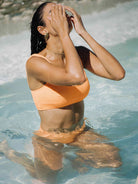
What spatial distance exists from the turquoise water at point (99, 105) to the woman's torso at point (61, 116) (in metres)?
0.35

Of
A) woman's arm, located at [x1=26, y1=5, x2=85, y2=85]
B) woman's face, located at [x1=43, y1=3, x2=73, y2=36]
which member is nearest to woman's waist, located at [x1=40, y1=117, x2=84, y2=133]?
woman's arm, located at [x1=26, y1=5, x2=85, y2=85]

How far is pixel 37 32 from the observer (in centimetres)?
228

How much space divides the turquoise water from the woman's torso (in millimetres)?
352

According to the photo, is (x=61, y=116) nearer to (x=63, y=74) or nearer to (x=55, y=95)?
(x=55, y=95)

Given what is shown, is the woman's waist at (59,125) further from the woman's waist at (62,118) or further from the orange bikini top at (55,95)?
the orange bikini top at (55,95)

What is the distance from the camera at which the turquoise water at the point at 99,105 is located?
2.37m

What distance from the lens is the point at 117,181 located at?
222 centimetres

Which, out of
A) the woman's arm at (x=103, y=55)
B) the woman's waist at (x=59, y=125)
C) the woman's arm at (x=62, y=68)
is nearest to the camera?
the woman's arm at (x=62, y=68)

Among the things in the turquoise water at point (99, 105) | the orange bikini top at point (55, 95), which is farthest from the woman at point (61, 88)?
the turquoise water at point (99, 105)

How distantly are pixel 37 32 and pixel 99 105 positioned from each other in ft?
6.45

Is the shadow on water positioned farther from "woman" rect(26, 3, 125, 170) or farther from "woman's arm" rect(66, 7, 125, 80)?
"woman's arm" rect(66, 7, 125, 80)

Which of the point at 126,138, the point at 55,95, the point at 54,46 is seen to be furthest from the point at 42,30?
the point at 126,138

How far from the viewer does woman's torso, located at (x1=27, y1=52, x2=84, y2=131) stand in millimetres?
2355

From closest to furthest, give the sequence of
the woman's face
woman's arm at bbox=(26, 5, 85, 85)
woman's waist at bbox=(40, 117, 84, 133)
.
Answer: woman's arm at bbox=(26, 5, 85, 85)
the woman's face
woman's waist at bbox=(40, 117, 84, 133)
